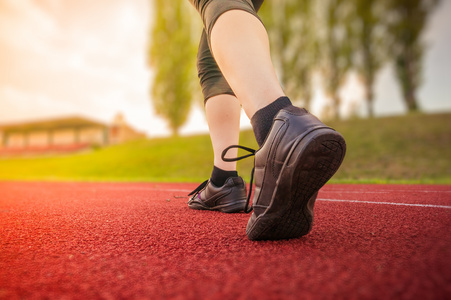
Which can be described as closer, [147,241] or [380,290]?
[380,290]

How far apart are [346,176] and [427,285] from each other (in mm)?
6361

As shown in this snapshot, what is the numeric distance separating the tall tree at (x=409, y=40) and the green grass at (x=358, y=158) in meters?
5.25

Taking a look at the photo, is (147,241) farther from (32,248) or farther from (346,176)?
(346,176)

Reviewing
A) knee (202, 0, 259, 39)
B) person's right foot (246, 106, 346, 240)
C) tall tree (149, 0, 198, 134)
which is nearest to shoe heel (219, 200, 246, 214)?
person's right foot (246, 106, 346, 240)

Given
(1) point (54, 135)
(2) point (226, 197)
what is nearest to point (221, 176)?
(2) point (226, 197)

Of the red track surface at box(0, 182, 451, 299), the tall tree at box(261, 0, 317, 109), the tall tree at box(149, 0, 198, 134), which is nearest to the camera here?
the red track surface at box(0, 182, 451, 299)

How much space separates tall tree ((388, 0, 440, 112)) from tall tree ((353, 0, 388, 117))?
50 centimetres

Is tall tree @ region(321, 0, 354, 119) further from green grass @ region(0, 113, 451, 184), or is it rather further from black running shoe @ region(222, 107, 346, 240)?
black running shoe @ region(222, 107, 346, 240)

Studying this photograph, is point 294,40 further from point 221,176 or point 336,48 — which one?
point 221,176

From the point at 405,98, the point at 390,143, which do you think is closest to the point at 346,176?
the point at 390,143

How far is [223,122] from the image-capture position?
153 centimetres

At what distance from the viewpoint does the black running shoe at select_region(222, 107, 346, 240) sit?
820 millimetres

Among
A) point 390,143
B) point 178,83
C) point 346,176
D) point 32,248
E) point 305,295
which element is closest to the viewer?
point 305,295

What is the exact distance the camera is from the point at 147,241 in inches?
36.8
